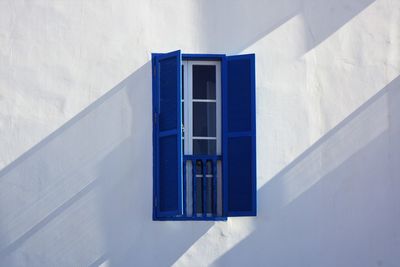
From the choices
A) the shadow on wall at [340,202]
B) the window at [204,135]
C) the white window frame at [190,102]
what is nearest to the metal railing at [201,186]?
the window at [204,135]

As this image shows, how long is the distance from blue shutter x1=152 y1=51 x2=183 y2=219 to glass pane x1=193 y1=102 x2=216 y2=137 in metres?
0.34

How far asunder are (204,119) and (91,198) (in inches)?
51.1

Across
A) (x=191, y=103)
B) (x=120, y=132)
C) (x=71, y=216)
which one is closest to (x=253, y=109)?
(x=191, y=103)

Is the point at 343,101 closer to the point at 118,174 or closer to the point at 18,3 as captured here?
the point at 118,174

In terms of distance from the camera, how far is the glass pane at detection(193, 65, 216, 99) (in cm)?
1057

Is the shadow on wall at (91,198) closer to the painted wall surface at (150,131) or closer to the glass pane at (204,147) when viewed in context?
the painted wall surface at (150,131)

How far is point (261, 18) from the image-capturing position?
419 inches

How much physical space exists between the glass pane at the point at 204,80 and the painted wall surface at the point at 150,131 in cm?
19

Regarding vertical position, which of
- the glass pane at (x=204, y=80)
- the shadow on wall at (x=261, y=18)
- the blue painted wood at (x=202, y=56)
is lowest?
the glass pane at (x=204, y=80)

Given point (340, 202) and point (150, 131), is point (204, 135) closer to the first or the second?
point (150, 131)

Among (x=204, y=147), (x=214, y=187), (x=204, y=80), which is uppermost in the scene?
(x=204, y=80)

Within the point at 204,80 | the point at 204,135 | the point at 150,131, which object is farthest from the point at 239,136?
the point at 150,131

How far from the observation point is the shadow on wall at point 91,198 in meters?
10.1

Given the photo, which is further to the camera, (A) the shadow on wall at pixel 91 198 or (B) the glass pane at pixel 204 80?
(B) the glass pane at pixel 204 80
